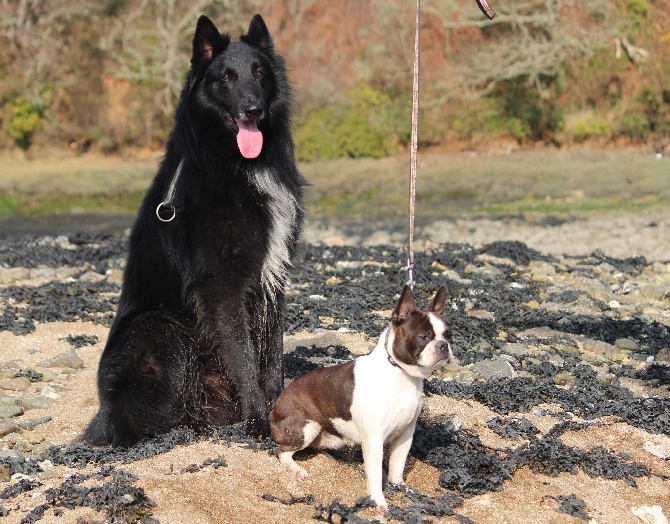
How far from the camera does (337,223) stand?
68.3 feet

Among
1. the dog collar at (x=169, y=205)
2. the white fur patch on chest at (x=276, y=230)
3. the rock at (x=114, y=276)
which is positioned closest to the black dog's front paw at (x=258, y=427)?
the white fur patch on chest at (x=276, y=230)

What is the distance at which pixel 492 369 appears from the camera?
7078 mm

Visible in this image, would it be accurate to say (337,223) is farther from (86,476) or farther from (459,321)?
(86,476)

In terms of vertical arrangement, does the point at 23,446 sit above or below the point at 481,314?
below

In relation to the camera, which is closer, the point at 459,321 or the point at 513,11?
the point at 459,321

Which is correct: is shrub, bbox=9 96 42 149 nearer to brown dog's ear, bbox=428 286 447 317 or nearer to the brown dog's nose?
brown dog's ear, bbox=428 286 447 317

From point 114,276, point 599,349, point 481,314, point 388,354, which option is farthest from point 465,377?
point 114,276

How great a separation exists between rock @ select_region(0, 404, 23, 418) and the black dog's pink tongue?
8.75ft

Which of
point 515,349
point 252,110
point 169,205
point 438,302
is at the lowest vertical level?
point 515,349

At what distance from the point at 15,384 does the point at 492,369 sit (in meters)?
3.94

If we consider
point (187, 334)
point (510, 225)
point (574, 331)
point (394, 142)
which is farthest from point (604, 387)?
point (394, 142)

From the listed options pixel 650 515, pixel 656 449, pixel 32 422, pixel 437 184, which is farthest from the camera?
pixel 437 184

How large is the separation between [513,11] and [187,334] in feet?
90.9

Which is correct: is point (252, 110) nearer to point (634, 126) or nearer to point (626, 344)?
point (626, 344)
